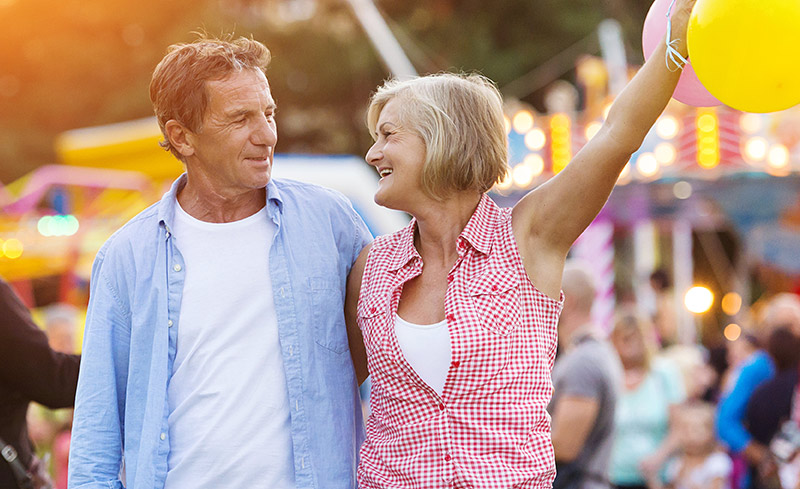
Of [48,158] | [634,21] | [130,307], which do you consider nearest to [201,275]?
[130,307]

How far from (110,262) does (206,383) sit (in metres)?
0.40

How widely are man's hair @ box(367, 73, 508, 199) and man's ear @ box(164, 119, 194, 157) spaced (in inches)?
21.1

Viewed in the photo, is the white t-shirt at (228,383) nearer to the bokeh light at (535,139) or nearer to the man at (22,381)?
the man at (22,381)

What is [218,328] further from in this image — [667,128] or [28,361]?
[667,128]

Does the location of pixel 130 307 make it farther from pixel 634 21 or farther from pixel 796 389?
pixel 634 21

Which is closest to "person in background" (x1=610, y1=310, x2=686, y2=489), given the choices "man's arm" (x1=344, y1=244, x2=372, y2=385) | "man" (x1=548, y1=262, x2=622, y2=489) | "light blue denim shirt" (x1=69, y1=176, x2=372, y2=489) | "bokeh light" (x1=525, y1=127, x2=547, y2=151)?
"man" (x1=548, y1=262, x2=622, y2=489)

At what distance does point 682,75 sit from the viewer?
2.18 meters

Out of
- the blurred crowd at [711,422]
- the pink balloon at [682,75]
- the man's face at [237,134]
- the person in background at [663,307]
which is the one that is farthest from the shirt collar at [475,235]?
the person in background at [663,307]

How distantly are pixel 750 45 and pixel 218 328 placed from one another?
52.9 inches

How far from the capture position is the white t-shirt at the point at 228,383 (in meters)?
2.32

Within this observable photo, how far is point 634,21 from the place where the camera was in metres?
21.1

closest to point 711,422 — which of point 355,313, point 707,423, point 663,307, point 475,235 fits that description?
point 707,423

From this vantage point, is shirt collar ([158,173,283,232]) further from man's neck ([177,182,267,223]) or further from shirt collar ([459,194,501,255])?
shirt collar ([459,194,501,255])

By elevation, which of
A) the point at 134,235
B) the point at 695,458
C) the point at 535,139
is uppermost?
the point at 535,139
